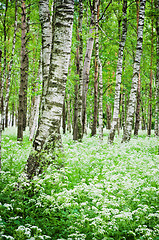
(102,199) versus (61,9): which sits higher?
(61,9)

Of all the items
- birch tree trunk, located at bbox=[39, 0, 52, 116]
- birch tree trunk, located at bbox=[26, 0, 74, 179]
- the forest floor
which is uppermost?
birch tree trunk, located at bbox=[39, 0, 52, 116]

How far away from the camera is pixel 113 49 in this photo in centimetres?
2191

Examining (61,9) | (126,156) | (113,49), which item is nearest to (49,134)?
(61,9)

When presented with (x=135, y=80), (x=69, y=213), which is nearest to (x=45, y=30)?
(x=69, y=213)

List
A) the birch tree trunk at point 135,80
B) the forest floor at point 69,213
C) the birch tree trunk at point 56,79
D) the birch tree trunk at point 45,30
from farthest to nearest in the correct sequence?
the birch tree trunk at point 135,80
the birch tree trunk at point 45,30
the birch tree trunk at point 56,79
the forest floor at point 69,213

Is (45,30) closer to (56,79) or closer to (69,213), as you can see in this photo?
(56,79)

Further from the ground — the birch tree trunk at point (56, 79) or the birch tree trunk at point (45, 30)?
the birch tree trunk at point (45, 30)

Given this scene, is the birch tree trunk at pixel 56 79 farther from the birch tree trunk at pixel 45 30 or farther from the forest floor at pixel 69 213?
the birch tree trunk at pixel 45 30

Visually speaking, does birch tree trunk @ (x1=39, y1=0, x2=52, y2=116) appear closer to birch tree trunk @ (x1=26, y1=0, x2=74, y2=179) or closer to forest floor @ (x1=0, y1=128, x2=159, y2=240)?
birch tree trunk @ (x1=26, y1=0, x2=74, y2=179)

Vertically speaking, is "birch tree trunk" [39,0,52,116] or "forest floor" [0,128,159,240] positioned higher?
"birch tree trunk" [39,0,52,116]

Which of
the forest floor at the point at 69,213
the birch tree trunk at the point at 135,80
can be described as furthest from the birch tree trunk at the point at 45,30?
the birch tree trunk at the point at 135,80

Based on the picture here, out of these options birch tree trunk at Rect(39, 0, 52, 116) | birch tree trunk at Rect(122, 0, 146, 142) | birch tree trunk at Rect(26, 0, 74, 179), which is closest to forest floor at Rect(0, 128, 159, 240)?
birch tree trunk at Rect(26, 0, 74, 179)

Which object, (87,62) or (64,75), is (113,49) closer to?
(87,62)

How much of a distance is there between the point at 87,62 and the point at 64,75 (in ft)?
29.1
